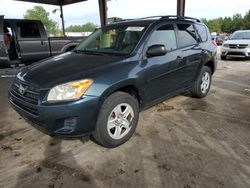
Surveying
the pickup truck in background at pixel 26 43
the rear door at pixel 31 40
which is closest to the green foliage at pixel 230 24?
the pickup truck in background at pixel 26 43

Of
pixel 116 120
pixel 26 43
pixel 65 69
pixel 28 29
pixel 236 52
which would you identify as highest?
pixel 28 29

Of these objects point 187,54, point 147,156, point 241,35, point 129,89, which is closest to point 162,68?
point 129,89

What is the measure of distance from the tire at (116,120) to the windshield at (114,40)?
76cm

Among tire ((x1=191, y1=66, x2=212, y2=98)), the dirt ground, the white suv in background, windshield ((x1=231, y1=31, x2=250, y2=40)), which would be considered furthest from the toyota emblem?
windshield ((x1=231, y1=31, x2=250, y2=40))

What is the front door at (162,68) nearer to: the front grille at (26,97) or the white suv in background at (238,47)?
the front grille at (26,97)

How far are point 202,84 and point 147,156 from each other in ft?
9.35

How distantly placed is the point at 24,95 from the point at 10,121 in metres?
1.50

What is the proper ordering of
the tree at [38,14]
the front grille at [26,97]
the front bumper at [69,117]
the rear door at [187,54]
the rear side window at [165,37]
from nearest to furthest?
the front bumper at [69,117] → the front grille at [26,97] → the rear side window at [165,37] → the rear door at [187,54] → the tree at [38,14]

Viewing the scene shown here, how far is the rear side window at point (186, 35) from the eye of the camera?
4.62 m

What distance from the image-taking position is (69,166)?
3.05 metres

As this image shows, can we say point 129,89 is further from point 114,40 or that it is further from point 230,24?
point 230,24

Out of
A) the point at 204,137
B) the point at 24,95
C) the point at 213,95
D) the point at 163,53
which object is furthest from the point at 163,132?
the point at 213,95

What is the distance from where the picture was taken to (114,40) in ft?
13.9

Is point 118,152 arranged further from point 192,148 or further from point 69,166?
point 192,148
